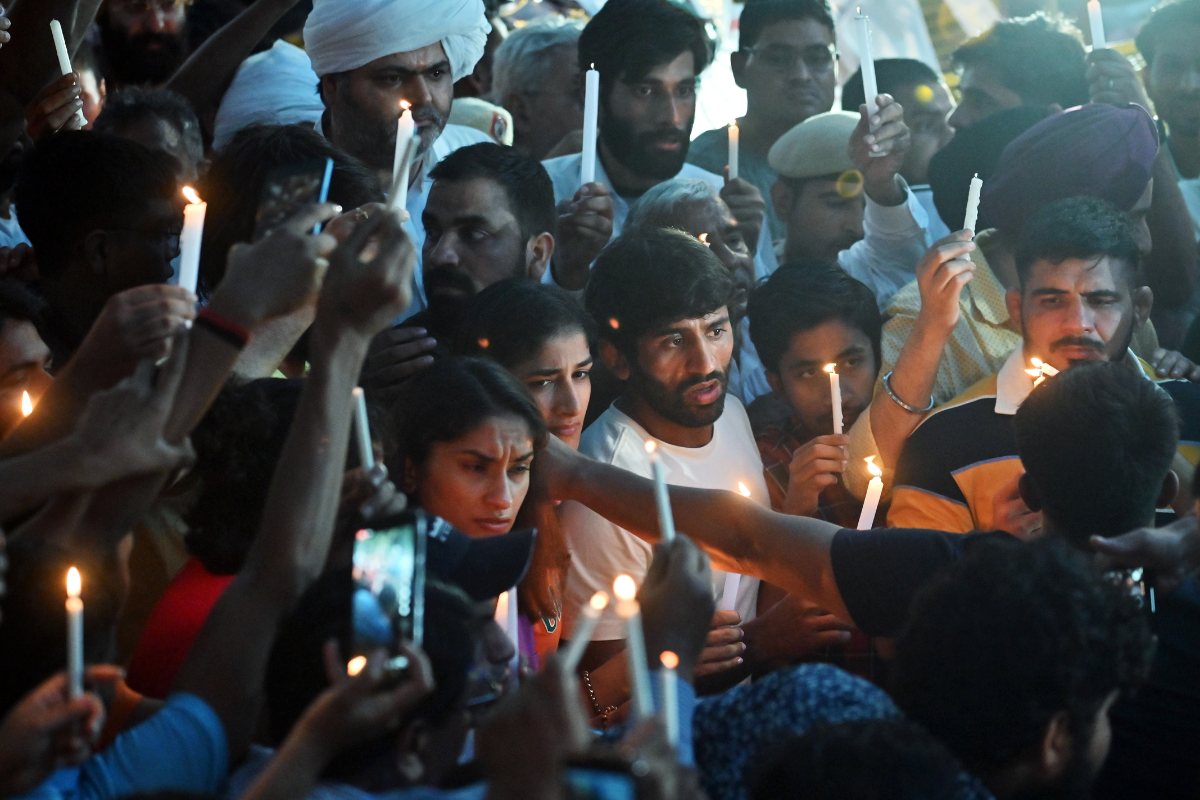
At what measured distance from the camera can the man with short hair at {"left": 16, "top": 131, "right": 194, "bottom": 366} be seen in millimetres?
3137

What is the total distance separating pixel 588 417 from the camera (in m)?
3.87

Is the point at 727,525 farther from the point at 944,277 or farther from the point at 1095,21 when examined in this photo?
the point at 1095,21

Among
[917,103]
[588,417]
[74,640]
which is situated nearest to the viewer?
[74,640]

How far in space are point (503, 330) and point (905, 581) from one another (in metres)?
1.40

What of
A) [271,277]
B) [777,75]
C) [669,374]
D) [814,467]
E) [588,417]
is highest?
[271,277]

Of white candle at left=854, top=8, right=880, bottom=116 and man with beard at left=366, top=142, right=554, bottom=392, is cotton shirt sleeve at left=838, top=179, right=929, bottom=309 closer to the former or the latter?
white candle at left=854, top=8, right=880, bottom=116

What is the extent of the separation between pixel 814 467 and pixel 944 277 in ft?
2.10

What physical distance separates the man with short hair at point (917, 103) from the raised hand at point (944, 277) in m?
2.07

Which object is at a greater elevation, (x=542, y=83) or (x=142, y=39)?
(x=142, y=39)

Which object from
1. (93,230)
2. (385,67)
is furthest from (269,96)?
(93,230)

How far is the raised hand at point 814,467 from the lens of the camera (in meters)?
3.24

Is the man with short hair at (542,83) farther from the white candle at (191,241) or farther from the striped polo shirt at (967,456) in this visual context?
the white candle at (191,241)

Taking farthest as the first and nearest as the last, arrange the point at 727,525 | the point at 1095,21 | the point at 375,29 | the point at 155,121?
the point at 1095,21 < the point at 375,29 < the point at 155,121 < the point at 727,525

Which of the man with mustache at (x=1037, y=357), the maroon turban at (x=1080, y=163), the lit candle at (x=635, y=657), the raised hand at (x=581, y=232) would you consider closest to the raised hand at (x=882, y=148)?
the maroon turban at (x=1080, y=163)
